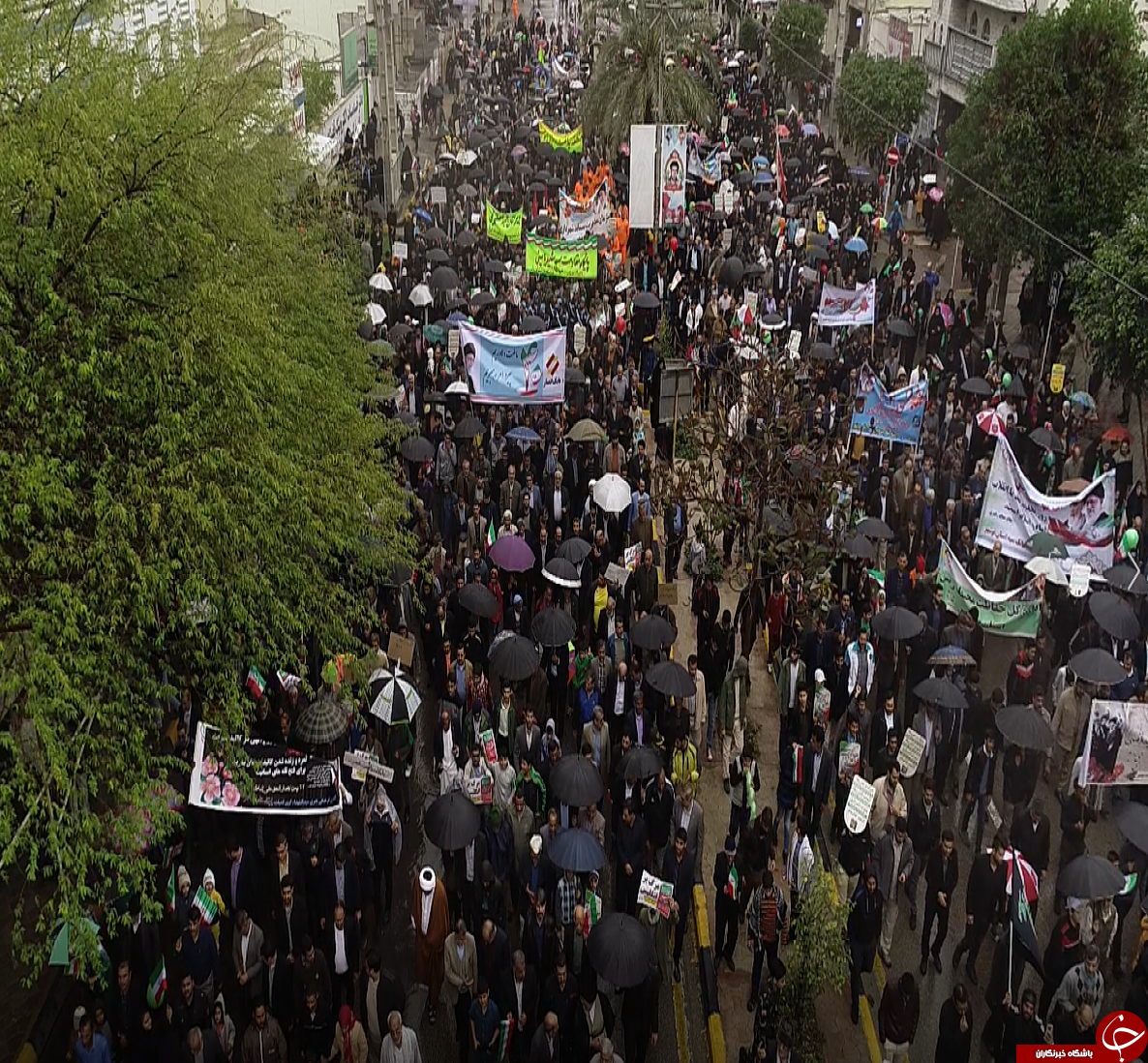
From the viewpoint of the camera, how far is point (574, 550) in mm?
14516

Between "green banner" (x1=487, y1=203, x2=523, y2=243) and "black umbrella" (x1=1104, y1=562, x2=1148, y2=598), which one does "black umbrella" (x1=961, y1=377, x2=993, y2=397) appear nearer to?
"black umbrella" (x1=1104, y1=562, x2=1148, y2=598)

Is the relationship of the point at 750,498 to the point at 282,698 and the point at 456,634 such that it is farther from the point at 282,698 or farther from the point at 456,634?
the point at 282,698

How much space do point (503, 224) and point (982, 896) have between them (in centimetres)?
1902

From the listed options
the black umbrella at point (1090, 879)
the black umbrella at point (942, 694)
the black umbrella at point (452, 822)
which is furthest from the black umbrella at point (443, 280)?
the black umbrella at point (1090, 879)

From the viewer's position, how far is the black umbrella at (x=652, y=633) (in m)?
13.0

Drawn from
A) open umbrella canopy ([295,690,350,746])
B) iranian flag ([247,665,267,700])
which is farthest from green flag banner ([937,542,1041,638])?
iranian flag ([247,665,267,700])

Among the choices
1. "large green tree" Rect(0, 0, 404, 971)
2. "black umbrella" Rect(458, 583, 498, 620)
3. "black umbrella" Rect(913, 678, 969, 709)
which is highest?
"large green tree" Rect(0, 0, 404, 971)

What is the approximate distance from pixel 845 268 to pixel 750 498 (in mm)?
15118

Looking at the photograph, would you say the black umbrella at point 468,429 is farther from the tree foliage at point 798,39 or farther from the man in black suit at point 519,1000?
the tree foliage at point 798,39

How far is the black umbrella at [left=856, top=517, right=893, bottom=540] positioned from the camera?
50.0 feet

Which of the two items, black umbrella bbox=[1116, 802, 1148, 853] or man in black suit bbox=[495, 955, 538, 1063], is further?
black umbrella bbox=[1116, 802, 1148, 853]

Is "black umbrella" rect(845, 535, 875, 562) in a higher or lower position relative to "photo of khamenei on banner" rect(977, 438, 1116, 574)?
lower

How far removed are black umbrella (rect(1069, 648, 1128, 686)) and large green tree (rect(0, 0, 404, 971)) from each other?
6.59 meters

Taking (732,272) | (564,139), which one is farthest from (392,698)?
(564,139)
